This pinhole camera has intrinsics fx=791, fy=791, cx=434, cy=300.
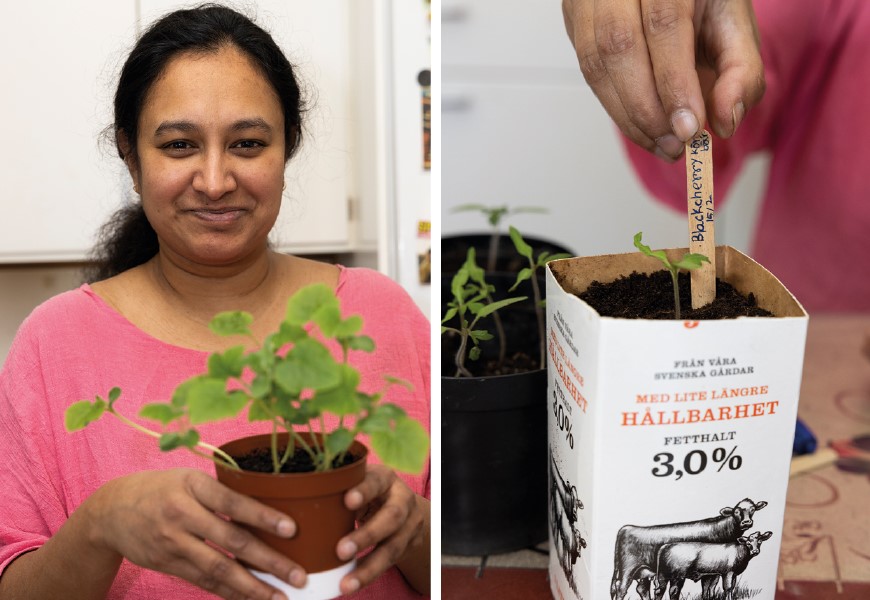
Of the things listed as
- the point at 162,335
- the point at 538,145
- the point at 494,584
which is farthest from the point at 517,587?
the point at 538,145

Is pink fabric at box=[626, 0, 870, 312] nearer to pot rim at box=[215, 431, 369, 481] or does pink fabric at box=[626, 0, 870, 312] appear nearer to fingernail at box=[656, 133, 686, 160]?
fingernail at box=[656, 133, 686, 160]

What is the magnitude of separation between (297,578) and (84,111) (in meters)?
0.46

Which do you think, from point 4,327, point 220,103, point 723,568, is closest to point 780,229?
point 723,568

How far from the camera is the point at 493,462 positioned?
34.0 inches

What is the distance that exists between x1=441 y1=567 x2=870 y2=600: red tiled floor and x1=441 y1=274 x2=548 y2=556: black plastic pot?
0.12ft

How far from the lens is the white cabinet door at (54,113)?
27.2 inches

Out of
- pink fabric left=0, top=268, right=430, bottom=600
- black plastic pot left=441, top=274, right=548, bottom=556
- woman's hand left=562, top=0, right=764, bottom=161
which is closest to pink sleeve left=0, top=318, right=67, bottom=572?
pink fabric left=0, top=268, right=430, bottom=600

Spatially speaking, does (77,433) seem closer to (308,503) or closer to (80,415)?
(80,415)

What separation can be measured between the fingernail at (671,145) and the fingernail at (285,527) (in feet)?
1.82

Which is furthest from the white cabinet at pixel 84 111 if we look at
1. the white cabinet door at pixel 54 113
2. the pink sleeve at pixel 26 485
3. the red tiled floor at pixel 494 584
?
the red tiled floor at pixel 494 584

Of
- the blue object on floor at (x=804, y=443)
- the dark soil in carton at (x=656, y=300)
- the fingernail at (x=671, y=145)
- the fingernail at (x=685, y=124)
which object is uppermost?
the fingernail at (x=685, y=124)

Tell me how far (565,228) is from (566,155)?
0.20 meters

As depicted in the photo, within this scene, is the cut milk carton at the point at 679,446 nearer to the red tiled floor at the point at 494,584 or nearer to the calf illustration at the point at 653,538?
the calf illustration at the point at 653,538

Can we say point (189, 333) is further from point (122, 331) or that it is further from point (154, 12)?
point (154, 12)
